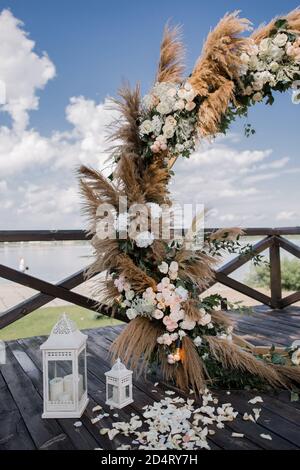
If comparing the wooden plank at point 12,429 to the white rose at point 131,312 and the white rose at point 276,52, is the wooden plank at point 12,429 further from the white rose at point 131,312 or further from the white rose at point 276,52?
the white rose at point 276,52

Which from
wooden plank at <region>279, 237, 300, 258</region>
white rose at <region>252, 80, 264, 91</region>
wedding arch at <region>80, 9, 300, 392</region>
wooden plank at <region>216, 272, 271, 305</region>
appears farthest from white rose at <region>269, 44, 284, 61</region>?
wooden plank at <region>279, 237, 300, 258</region>

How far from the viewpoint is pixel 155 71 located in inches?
73.6

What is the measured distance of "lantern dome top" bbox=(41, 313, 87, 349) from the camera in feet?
4.85

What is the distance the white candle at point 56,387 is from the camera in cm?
151

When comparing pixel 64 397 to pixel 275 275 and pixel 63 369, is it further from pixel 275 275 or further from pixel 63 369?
pixel 275 275

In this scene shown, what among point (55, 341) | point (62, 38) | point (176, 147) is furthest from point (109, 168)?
point (62, 38)

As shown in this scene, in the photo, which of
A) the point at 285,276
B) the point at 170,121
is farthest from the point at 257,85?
the point at 285,276

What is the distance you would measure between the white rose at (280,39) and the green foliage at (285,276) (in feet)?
15.5

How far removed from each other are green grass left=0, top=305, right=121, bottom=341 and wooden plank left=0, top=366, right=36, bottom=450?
205 cm

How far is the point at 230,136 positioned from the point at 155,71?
51 cm

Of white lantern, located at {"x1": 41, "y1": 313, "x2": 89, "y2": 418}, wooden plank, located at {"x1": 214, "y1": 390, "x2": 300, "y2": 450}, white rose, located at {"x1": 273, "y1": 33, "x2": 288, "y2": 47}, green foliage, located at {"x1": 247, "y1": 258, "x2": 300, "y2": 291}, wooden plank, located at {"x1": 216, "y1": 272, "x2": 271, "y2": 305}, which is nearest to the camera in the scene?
wooden plank, located at {"x1": 214, "y1": 390, "x2": 300, "y2": 450}

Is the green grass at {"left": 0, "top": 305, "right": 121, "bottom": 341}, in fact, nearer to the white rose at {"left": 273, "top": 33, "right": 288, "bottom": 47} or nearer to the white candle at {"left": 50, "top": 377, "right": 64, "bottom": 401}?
the white candle at {"left": 50, "top": 377, "right": 64, "bottom": 401}

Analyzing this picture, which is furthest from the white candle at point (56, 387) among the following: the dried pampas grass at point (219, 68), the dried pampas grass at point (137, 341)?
the dried pampas grass at point (219, 68)
